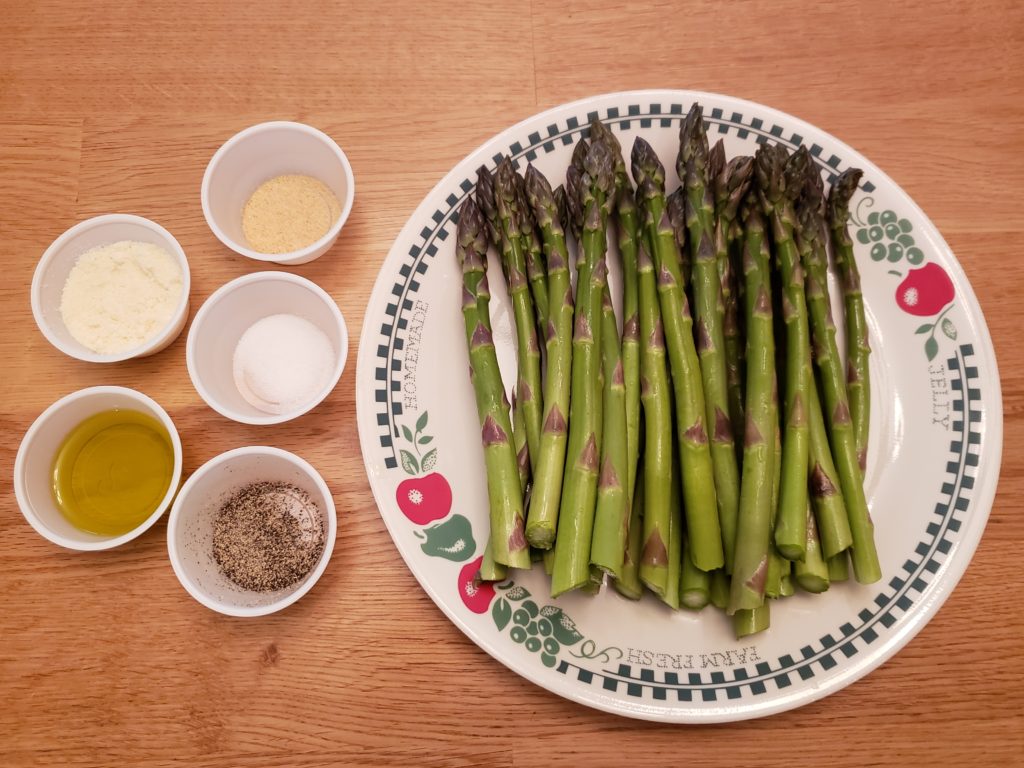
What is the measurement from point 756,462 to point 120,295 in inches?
69.8

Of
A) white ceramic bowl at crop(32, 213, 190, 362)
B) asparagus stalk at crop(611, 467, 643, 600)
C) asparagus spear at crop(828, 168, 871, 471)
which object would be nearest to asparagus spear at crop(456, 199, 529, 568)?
asparagus stalk at crop(611, 467, 643, 600)

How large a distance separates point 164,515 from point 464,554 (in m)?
0.84

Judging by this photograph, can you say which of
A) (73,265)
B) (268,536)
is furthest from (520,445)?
(73,265)

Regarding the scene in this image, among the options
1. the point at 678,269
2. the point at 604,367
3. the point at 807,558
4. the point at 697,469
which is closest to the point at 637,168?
the point at 678,269

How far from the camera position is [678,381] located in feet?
5.36

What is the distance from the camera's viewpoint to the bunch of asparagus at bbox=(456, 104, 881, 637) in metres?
1.59

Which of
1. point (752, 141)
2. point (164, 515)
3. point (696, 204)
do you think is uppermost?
point (752, 141)

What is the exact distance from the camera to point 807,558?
1.61 metres

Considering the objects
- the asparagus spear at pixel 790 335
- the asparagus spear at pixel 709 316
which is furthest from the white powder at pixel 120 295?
the asparagus spear at pixel 790 335

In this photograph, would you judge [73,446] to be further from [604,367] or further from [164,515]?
[604,367]

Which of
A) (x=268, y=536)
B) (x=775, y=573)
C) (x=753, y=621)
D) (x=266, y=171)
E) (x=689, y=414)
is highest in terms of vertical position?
(x=266, y=171)

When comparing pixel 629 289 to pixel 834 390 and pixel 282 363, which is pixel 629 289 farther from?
pixel 282 363

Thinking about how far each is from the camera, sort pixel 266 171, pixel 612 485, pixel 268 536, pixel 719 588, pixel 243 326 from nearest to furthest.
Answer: pixel 612 485 < pixel 719 588 < pixel 268 536 < pixel 243 326 < pixel 266 171

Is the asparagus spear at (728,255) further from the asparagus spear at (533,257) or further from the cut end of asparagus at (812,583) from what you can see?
the asparagus spear at (533,257)
